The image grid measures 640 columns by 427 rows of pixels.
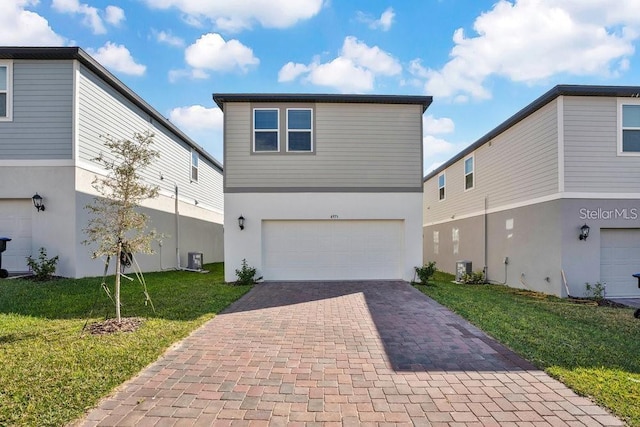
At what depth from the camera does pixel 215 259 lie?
66.4ft

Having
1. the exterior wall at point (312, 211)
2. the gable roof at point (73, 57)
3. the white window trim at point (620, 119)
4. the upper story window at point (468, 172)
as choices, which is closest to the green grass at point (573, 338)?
the exterior wall at point (312, 211)

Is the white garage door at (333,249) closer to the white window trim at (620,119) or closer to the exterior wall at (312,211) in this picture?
the exterior wall at (312,211)

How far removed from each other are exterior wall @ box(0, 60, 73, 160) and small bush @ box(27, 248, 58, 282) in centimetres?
276

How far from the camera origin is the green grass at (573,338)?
11.7 feet

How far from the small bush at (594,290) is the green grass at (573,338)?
0.87 metres

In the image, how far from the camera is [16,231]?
9.46 meters

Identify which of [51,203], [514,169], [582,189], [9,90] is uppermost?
[9,90]

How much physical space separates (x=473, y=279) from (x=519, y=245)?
2284 mm

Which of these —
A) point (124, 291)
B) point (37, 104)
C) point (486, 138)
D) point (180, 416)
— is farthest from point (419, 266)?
point (37, 104)

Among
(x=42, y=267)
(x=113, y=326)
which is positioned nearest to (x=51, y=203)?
(x=42, y=267)

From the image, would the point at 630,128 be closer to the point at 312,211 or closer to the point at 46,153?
the point at 312,211

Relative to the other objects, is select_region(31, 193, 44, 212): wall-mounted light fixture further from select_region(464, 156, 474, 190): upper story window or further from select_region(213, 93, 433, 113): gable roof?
select_region(464, 156, 474, 190): upper story window

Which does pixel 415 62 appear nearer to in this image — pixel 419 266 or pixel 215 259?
pixel 419 266

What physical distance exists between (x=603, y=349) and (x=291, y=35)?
11.5m
